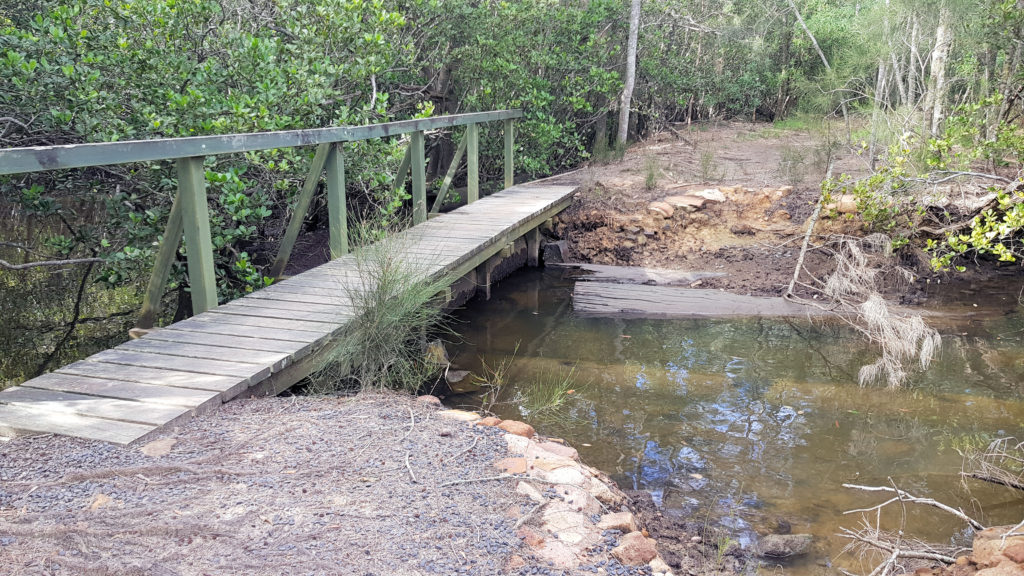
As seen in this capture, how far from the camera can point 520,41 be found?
9.54 meters

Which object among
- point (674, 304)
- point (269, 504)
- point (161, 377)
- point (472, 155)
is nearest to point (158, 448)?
point (269, 504)

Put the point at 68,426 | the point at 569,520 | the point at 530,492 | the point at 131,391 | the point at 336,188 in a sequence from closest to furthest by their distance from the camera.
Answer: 1. the point at 569,520
2. the point at 530,492
3. the point at 68,426
4. the point at 131,391
5. the point at 336,188

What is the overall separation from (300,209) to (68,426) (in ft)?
8.43

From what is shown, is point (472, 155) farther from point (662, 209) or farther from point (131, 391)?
point (131, 391)

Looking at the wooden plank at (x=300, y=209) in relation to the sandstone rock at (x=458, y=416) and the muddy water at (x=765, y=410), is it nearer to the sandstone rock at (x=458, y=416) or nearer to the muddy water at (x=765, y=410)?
the muddy water at (x=765, y=410)

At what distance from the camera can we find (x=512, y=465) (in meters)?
3.05

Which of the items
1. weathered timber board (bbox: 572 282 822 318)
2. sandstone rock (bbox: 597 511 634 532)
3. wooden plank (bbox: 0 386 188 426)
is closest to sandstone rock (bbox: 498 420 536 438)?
sandstone rock (bbox: 597 511 634 532)

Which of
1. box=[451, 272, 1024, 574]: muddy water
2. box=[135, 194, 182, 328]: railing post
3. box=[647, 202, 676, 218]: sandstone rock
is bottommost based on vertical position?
box=[451, 272, 1024, 574]: muddy water

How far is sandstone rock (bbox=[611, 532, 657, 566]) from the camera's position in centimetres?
255

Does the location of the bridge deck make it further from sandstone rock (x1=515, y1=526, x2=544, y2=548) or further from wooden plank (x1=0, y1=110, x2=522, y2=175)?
sandstone rock (x1=515, y1=526, x2=544, y2=548)

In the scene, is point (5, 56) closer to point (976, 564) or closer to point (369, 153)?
point (369, 153)

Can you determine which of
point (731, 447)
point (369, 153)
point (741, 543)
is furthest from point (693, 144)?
point (741, 543)

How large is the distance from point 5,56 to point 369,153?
2.85 metres

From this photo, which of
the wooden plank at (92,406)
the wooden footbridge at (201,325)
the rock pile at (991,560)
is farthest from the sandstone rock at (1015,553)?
the wooden plank at (92,406)
